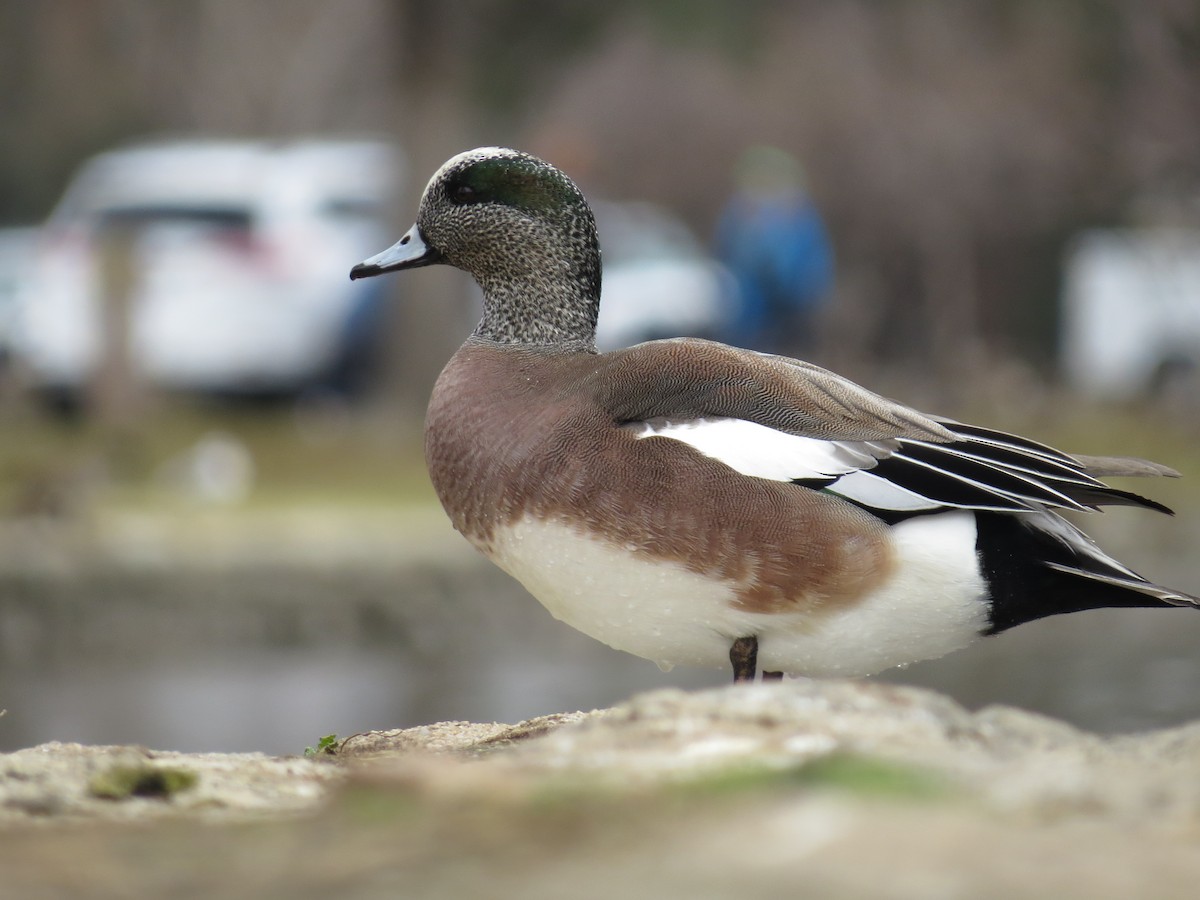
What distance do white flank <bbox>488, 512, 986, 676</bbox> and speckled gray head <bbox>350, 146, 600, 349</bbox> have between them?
699 millimetres

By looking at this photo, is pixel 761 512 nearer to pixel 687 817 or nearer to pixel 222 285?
pixel 687 817

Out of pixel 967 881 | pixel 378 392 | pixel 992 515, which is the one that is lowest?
pixel 967 881

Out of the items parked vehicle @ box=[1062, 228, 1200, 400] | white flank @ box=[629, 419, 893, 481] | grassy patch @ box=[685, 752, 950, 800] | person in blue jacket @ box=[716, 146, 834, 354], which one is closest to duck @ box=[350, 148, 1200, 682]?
white flank @ box=[629, 419, 893, 481]

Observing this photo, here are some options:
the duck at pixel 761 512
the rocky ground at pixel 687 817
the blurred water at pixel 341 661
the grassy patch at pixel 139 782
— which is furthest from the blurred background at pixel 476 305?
the rocky ground at pixel 687 817

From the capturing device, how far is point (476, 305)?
13266mm

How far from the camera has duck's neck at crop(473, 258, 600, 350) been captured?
3.91 m

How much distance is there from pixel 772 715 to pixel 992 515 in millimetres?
896

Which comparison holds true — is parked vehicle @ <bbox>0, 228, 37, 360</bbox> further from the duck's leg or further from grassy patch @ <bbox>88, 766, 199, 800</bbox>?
grassy patch @ <bbox>88, 766, 199, 800</bbox>

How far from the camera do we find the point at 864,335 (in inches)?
681

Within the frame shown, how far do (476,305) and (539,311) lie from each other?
9.40 m

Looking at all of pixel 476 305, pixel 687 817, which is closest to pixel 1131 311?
pixel 476 305

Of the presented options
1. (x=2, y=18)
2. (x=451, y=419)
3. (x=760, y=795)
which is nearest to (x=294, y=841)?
(x=760, y=795)

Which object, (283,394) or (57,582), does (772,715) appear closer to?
(57,582)

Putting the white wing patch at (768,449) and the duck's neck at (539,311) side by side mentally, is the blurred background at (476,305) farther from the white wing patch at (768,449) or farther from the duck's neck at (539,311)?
the white wing patch at (768,449)
